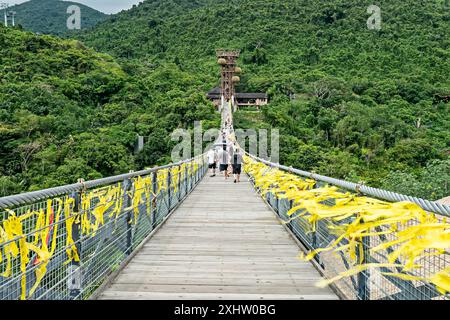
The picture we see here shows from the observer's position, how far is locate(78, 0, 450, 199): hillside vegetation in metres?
32.8

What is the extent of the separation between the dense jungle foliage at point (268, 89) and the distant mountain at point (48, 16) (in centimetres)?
2935

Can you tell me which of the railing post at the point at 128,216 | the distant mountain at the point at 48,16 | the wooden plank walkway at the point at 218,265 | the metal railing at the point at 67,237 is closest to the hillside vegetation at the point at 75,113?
the wooden plank walkway at the point at 218,265

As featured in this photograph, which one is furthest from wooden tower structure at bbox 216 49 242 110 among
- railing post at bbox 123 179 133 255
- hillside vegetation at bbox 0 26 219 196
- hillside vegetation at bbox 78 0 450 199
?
railing post at bbox 123 179 133 255

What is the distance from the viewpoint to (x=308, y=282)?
2986mm

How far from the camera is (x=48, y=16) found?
409 ft

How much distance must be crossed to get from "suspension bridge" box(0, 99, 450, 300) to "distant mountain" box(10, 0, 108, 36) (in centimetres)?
11222

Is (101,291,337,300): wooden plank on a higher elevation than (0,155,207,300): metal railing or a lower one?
lower

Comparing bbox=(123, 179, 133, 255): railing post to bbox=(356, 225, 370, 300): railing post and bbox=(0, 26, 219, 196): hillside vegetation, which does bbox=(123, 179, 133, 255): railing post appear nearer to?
bbox=(356, 225, 370, 300): railing post

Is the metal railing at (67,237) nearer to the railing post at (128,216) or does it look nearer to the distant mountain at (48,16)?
the railing post at (128,216)

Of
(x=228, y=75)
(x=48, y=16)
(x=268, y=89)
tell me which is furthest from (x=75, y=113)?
(x=48, y=16)

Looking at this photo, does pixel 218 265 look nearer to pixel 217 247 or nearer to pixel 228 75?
pixel 217 247

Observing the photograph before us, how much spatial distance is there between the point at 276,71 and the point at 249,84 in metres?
6.40
